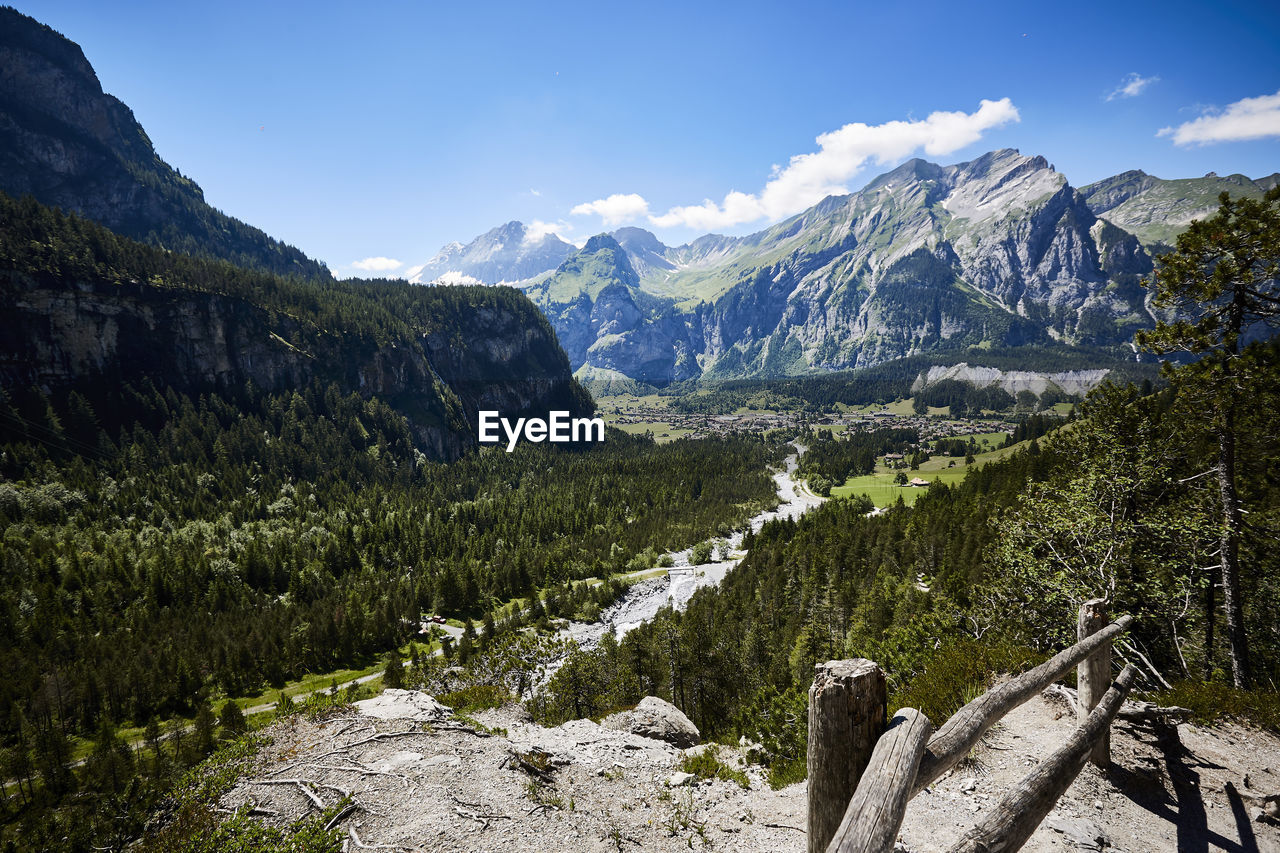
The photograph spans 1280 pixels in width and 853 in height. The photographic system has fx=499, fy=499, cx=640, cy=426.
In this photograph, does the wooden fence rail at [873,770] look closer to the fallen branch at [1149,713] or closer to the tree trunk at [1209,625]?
the fallen branch at [1149,713]

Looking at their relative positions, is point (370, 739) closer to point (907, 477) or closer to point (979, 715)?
point (979, 715)

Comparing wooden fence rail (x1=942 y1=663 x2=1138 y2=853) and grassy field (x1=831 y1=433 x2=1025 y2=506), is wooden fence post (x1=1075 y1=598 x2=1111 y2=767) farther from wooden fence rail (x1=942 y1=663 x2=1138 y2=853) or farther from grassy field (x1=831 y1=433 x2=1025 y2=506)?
grassy field (x1=831 y1=433 x2=1025 y2=506)

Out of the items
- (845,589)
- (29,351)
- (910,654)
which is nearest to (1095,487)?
(910,654)

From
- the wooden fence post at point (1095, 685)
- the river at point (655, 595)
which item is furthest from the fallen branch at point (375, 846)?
the river at point (655, 595)

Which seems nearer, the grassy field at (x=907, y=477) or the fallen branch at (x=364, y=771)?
the fallen branch at (x=364, y=771)

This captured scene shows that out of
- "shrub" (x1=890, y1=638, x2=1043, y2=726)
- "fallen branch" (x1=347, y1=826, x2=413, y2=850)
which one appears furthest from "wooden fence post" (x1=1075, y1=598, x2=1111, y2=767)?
"fallen branch" (x1=347, y1=826, x2=413, y2=850)

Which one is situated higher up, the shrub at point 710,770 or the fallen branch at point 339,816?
the fallen branch at point 339,816

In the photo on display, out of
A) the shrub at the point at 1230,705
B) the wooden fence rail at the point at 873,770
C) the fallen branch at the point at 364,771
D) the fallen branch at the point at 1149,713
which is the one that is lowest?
the fallen branch at the point at 364,771

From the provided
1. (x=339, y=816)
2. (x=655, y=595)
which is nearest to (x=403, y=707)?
(x=339, y=816)
